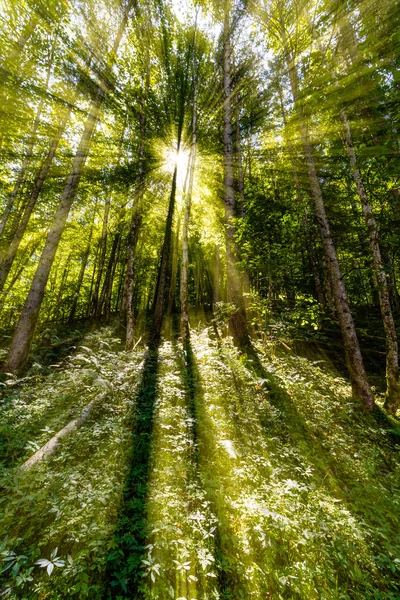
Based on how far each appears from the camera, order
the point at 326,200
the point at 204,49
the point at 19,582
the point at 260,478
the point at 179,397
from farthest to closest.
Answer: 1. the point at 204,49
2. the point at 326,200
3. the point at 179,397
4. the point at 260,478
5. the point at 19,582

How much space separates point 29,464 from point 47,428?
3.27ft

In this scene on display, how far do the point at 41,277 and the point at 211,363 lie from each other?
661 centimetres

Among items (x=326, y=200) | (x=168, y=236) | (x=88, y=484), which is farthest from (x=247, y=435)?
(x=326, y=200)

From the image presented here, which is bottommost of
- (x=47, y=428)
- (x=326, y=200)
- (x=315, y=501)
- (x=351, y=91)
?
(x=315, y=501)

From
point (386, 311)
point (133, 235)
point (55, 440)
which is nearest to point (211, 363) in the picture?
point (55, 440)

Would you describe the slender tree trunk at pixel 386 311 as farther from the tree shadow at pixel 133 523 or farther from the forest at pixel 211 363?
the tree shadow at pixel 133 523

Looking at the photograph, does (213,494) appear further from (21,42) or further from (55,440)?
(21,42)

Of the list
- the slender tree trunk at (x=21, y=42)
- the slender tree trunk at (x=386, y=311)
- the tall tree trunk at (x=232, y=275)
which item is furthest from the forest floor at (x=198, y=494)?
the slender tree trunk at (x=21, y=42)

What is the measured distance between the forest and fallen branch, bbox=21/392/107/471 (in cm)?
4

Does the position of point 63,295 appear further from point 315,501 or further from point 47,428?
point 315,501

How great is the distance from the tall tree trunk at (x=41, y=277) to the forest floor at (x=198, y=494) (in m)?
1.30

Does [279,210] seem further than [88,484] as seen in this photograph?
Yes

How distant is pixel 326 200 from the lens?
A: 499 inches

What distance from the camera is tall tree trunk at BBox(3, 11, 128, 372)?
783 cm
